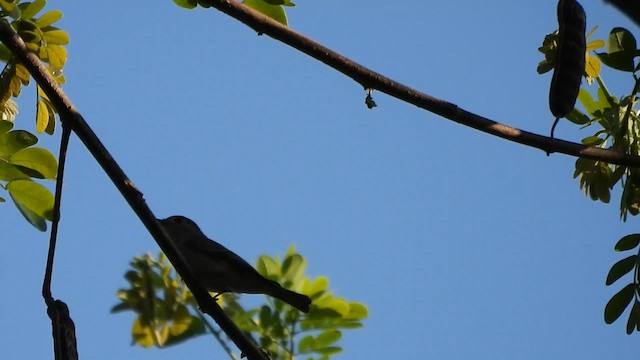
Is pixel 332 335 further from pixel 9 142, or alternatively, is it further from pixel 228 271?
pixel 9 142

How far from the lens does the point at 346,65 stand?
299 cm

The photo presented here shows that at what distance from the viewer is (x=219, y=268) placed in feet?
16.8

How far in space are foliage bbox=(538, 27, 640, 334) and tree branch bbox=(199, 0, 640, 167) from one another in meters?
0.72

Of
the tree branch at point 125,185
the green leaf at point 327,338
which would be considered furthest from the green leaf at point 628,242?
the tree branch at point 125,185

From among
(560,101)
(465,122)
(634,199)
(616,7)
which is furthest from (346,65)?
(616,7)

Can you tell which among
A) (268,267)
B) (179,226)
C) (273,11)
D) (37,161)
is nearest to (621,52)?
(273,11)

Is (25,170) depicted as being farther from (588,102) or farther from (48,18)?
(588,102)

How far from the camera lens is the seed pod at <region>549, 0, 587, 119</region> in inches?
122

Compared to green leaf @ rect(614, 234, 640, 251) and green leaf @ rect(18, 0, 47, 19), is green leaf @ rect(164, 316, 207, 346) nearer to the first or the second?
green leaf @ rect(18, 0, 47, 19)

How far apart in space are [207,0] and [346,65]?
21.5 inches

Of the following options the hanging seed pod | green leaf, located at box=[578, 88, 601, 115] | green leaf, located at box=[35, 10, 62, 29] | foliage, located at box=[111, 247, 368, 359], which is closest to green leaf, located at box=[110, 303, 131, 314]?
foliage, located at box=[111, 247, 368, 359]

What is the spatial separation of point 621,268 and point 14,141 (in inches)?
101

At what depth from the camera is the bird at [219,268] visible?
14.1 ft

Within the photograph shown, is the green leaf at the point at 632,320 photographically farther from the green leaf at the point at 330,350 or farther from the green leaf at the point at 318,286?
the green leaf at the point at 318,286
